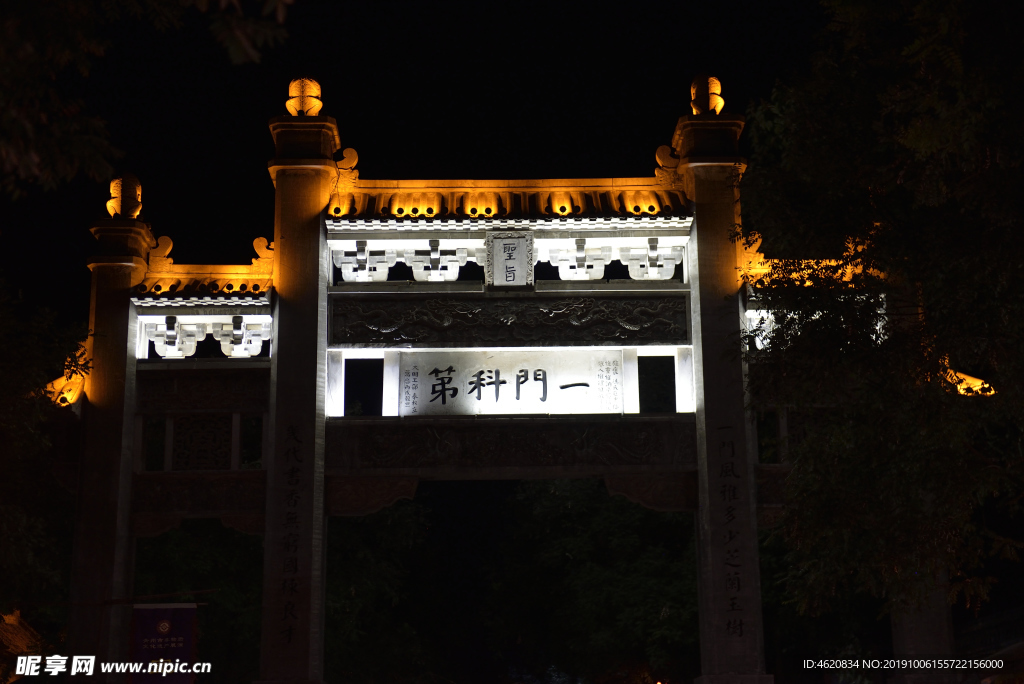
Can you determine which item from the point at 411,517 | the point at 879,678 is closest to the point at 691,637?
the point at 879,678

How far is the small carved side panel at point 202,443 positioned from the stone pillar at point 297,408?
20.9 inches

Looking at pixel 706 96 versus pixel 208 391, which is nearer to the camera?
pixel 208 391

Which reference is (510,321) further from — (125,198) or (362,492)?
(125,198)

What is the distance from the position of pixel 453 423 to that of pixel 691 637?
224 inches

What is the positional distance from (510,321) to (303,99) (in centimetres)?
283

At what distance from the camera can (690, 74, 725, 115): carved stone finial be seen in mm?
10031

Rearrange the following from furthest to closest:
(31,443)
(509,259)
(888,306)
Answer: (509,259) → (31,443) → (888,306)

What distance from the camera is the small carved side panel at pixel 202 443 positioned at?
9617 millimetres

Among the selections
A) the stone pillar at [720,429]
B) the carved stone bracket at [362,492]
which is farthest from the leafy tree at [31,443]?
the stone pillar at [720,429]

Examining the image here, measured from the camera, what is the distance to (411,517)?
55.0 feet

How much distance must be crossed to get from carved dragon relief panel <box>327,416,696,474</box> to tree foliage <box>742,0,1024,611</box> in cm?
218

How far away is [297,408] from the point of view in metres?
9.37

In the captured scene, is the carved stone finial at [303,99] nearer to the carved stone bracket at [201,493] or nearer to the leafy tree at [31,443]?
the leafy tree at [31,443]

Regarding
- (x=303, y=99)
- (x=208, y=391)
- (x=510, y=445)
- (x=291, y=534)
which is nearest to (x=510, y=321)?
(x=510, y=445)
